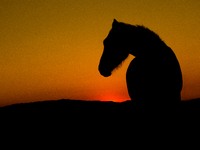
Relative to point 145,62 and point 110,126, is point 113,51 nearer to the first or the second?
point 145,62

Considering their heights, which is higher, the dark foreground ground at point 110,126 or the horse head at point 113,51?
the horse head at point 113,51

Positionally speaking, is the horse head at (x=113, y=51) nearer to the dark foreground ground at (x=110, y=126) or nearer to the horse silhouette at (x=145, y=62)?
the horse silhouette at (x=145, y=62)

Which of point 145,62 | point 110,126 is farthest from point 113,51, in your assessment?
point 110,126

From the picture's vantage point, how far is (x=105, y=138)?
10.7 ft

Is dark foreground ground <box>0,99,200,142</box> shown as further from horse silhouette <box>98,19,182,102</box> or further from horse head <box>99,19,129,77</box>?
horse head <box>99,19,129,77</box>

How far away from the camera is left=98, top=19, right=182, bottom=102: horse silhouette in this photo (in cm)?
287

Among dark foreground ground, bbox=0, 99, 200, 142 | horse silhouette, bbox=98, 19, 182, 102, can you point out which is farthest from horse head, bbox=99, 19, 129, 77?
dark foreground ground, bbox=0, 99, 200, 142

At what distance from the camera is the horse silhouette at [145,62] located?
2.87 m

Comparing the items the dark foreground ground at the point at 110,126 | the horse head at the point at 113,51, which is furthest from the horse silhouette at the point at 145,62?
the dark foreground ground at the point at 110,126

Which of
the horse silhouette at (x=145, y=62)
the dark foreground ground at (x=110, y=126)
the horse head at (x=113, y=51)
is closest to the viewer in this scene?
the dark foreground ground at (x=110, y=126)

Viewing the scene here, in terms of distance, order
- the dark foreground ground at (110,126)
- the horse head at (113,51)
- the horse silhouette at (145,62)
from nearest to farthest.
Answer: the dark foreground ground at (110,126)
the horse silhouette at (145,62)
the horse head at (113,51)

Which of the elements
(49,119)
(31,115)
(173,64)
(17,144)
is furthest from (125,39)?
(31,115)

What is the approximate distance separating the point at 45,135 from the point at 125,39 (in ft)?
8.34

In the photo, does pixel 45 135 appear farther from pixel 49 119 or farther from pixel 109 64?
pixel 109 64
